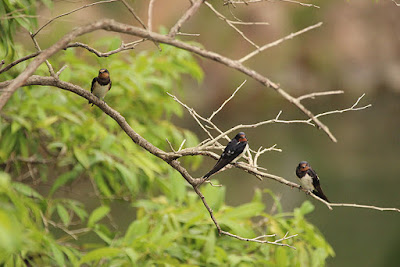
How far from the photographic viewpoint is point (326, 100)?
13.6 meters

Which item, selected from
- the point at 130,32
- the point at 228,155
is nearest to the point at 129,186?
the point at 228,155

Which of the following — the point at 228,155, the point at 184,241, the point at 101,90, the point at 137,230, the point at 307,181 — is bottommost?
the point at 184,241

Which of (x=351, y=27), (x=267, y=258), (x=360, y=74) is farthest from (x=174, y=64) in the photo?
(x=351, y=27)

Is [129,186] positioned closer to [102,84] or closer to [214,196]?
[214,196]

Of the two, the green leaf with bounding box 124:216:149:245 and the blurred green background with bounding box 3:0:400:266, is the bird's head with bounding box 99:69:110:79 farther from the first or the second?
the blurred green background with bounding box 3:0:400:266

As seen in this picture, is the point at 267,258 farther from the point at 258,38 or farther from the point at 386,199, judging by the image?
the point at 258,38

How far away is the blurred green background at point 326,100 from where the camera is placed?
8.52 metres

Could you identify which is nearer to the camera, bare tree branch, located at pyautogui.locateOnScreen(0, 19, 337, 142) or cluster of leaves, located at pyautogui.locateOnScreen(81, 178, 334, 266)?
bare tree branch, located at pyautogui.locateOnScreen(0, 19, 337, 142)

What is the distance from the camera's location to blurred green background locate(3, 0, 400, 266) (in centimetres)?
852

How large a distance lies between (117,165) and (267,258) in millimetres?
962

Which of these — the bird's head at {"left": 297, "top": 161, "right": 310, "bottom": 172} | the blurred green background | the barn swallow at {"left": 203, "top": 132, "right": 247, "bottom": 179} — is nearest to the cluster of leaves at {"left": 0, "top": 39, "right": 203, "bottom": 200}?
the bird's head at {"left": 297, "top": 161, "right": 310, "bottom": 172}

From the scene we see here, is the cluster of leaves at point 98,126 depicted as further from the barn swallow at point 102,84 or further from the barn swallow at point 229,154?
the barn swallow at point 229,154

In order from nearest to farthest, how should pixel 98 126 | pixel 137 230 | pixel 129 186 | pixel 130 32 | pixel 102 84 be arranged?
pixel 130 32 → pixel 102 84 → pixel 137 230 → pixel 129 186 → pixel 98 126

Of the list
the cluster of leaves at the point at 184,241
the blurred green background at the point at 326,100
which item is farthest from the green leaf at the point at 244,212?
the blurred green background at the point at 326,100
